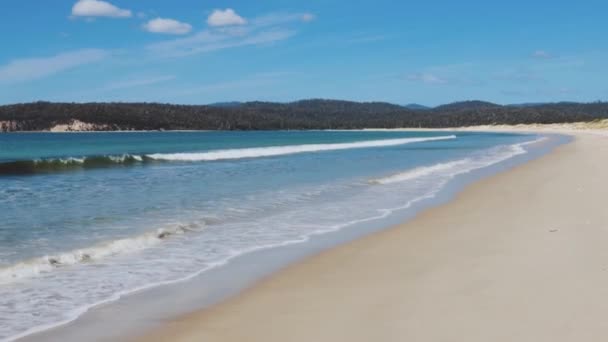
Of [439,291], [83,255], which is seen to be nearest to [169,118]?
[83,255]

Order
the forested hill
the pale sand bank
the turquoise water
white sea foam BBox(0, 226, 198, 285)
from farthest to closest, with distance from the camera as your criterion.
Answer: the forested hill → white sea foam BBox(0, 226, 198, 285) → the turquoise water → the pale sand bank

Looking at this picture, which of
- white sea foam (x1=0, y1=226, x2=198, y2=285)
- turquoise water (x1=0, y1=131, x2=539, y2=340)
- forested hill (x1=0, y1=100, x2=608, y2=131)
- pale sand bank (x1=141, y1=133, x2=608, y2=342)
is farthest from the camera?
forested hill (x1=0, y1=100, x2=608, y2=131)

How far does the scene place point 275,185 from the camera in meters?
18.5

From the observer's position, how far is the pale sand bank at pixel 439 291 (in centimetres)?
493

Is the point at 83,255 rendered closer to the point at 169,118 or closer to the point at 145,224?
the point at 145,224

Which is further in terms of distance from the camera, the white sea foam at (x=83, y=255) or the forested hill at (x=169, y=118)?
the forested hill at (x=169, y=118)

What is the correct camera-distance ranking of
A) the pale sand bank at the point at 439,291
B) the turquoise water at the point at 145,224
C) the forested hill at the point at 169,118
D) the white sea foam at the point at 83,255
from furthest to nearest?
the forested hill at the point at 169,118 < the white sea foam at the point at 83,255 < the turquoise water at the point at 145,224 < the pale sand bank at the point at 439,291

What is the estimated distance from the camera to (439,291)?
6.07m

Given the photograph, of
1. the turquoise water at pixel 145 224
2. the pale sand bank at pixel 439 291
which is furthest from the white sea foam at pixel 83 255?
the pale sand bank at pixel 439 291

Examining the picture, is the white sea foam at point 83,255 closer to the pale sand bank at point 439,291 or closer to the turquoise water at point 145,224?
the turquoise water at point 145,224

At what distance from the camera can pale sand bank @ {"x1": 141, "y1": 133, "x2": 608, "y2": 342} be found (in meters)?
4.93

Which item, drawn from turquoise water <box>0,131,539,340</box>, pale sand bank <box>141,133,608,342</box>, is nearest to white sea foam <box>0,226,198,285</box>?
turquoise water <box>0,131,539,340</box>

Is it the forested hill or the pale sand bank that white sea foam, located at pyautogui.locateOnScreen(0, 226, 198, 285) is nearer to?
the pale sand bank

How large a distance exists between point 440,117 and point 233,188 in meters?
186
